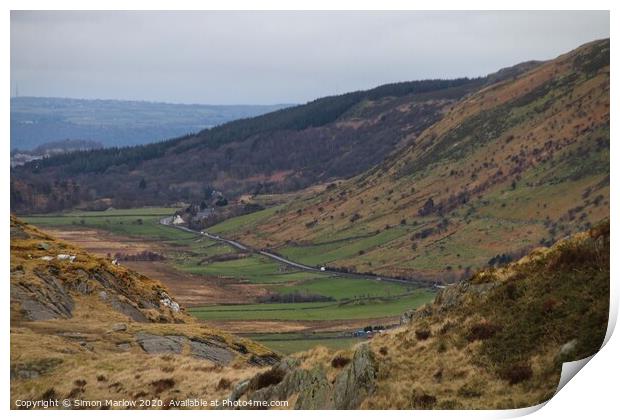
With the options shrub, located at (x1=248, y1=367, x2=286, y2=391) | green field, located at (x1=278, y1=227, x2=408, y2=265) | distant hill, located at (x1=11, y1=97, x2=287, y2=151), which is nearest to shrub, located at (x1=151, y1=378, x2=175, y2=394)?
shrub, located at (x1=248, y1=367, x2=286, y2=391)

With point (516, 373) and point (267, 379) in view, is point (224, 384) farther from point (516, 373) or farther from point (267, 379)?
point (516, 373)

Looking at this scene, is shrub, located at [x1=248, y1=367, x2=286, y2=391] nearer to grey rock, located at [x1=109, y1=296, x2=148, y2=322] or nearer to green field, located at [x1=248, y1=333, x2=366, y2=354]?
grey rock, located at [x1=109, y1=296, x2=148, y2=322]

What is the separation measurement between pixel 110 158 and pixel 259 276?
7306 centimetres

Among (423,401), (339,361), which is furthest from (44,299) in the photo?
(423,401)

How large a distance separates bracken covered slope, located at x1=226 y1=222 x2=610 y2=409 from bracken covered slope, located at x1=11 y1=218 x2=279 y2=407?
398cm

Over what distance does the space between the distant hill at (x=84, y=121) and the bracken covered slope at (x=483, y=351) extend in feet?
57.4

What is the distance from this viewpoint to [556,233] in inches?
3457

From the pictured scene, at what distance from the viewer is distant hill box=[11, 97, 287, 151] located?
173 ft

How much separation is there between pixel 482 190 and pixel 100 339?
8150cm

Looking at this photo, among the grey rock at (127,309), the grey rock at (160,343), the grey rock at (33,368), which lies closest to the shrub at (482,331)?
the grey rock at (160,343)

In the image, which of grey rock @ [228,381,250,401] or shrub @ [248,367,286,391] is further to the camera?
grey rock @ [228,381,250,401]
